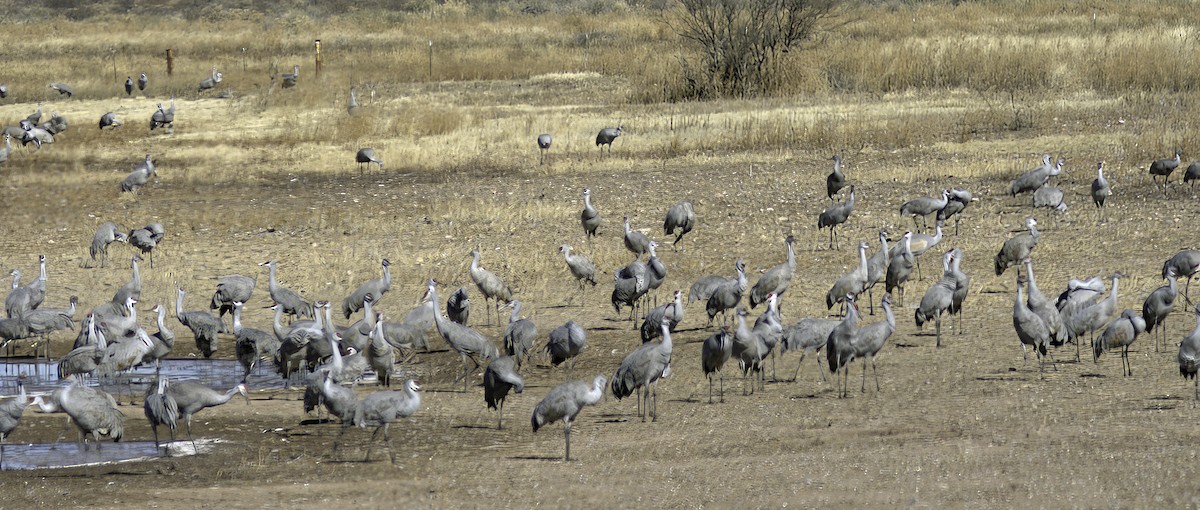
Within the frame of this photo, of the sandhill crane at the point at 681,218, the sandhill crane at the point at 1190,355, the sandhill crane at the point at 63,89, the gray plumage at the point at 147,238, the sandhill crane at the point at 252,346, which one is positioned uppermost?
the sandhill crane at the point at 1190,355

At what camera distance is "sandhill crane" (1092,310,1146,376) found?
477 inches

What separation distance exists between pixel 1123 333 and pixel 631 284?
478cm

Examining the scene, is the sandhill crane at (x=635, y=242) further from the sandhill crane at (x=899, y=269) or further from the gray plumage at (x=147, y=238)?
the gray plumage at (x=147, y=238)

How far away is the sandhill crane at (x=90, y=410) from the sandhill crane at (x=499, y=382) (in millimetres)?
2683

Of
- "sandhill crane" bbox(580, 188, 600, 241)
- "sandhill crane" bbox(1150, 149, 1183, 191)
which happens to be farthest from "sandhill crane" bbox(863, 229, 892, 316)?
"sandhill crane" bbox(1150, 149, 1183, 191)

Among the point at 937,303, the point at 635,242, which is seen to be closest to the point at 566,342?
the point at 937,303

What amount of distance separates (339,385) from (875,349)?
13.5ft

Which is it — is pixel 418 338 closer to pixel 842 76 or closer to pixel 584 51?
pixel 842 76

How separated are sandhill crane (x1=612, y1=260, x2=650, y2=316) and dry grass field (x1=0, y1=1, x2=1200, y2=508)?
36 centimetres

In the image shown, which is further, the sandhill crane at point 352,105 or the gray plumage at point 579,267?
the sandhill crane at point 352,105

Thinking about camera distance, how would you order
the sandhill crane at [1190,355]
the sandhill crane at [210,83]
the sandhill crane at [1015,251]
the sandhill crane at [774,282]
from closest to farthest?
the sandhill crane at [1190,355], the sandhill crane at [774,282], the sandhill crane at [1015,251], the sandhill crane at [210,83]

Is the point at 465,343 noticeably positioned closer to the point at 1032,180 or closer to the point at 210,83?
the point at 1032,180

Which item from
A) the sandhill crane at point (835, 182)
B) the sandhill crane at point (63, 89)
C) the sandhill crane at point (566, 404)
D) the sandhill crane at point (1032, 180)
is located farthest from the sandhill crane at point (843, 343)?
the sandhill crane at point (63, 89)

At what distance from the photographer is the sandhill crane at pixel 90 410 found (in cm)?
1118
